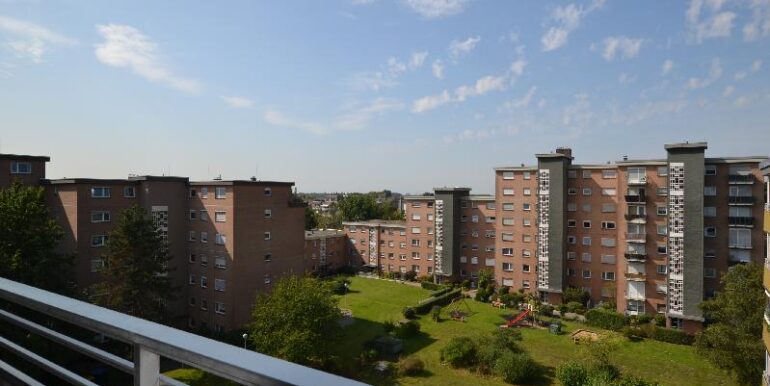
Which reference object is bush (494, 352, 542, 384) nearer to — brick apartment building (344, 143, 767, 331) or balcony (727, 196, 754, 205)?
brick apartment building (344, 143, 767, 331)

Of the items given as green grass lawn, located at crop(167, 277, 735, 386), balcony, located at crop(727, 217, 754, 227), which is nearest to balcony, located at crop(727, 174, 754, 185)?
balcony, located at crop(727, 217, 754, 227)

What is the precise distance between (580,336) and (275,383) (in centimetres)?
3808

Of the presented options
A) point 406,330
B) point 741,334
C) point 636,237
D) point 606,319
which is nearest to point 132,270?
point 406,330

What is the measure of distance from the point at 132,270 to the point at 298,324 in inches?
414

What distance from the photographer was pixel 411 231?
5909cm

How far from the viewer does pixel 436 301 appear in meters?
43.6

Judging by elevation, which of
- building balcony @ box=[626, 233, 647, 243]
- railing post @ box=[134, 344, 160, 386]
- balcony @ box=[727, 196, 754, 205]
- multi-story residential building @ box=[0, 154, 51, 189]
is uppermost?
multi-story residential building @ box=[0, 154, 51, 189]

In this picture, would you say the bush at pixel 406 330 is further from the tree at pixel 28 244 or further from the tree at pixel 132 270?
the tree at pixel 28 244

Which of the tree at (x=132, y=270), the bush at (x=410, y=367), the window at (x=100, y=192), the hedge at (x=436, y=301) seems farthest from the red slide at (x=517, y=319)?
the window at (x=100, y=192)

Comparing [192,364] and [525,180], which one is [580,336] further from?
[192,364]

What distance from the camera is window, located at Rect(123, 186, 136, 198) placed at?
1287 inches

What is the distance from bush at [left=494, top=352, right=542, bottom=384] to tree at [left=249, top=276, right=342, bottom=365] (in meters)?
9.70

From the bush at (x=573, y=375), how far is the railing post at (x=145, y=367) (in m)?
25.8

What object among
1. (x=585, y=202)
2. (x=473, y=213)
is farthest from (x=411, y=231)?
(x=585, y=202)
